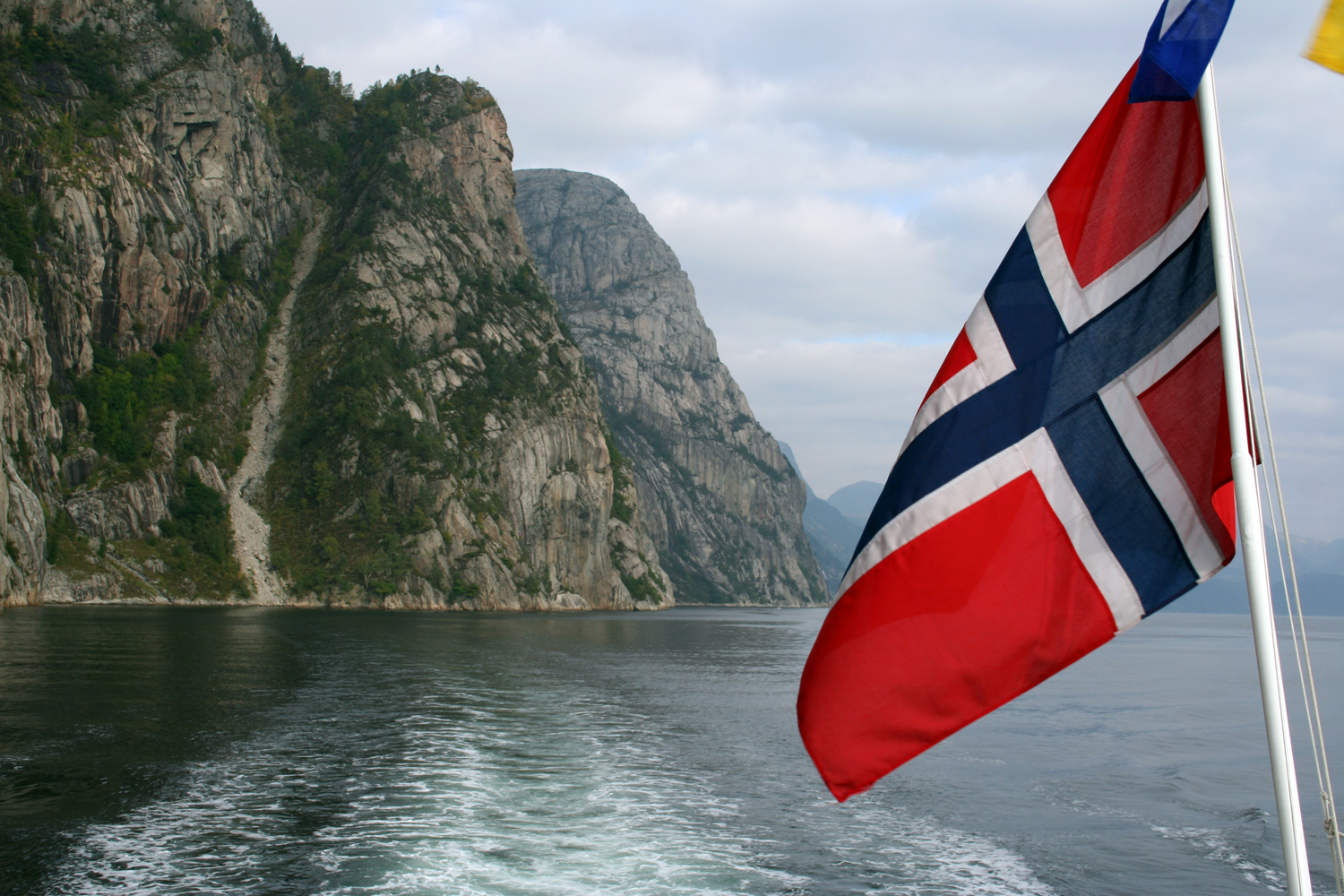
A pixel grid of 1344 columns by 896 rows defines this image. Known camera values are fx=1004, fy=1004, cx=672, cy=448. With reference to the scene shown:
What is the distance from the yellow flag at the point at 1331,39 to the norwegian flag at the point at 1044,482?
135cm

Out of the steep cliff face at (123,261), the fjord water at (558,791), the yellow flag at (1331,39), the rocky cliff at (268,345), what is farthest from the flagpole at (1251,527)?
the steep cliff face at (123,261)

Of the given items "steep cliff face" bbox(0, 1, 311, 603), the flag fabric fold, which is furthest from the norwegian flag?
"steep cliff face" bbox(0, 1, 311, 603)

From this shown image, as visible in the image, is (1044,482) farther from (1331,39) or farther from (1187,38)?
(1331,39)

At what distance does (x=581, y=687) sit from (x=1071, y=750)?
16.3 metres

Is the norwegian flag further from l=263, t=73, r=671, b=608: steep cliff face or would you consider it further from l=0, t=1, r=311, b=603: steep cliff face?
l=263, t=73, r=671, b=608: steep cliff face

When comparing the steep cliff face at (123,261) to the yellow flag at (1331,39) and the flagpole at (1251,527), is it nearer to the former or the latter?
the flagpole at (1251,527)

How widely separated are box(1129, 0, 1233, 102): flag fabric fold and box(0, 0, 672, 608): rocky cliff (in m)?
68.5

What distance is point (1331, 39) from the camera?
320cm

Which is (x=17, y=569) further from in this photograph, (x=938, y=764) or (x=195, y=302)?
(x=938, y=764)

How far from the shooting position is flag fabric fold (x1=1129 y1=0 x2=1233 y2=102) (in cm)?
396

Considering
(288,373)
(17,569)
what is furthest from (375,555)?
(17,569)

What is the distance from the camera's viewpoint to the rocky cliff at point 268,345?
267 ft

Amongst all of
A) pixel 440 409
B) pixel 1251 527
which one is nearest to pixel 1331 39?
pixel 1251 527

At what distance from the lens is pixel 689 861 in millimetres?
14344
